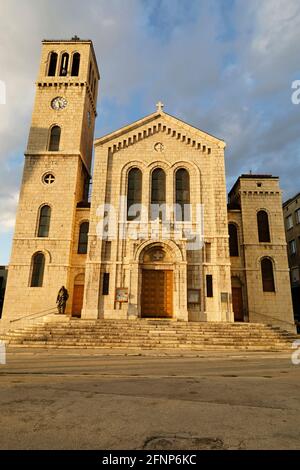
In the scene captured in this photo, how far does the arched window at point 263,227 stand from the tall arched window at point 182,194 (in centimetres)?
677

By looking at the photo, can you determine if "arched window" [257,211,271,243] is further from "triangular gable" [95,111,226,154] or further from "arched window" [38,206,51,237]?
"arched window" [38,206,51,237]

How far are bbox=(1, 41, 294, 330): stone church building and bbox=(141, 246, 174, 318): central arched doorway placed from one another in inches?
2.8

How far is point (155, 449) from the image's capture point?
358 cm

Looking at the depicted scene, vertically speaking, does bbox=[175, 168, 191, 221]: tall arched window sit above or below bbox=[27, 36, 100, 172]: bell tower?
below

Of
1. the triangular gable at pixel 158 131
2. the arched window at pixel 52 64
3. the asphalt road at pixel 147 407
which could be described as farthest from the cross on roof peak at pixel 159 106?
the asphalt road at pixel 147 407

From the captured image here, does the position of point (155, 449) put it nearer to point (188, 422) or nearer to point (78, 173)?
point (188, 422)

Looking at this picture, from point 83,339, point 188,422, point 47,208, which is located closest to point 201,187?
point 47,208

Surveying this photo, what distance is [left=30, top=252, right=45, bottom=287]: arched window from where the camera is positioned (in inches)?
875

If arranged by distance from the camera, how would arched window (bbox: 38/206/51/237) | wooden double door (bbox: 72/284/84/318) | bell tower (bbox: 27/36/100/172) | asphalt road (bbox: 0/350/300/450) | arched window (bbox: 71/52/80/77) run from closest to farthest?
asphalt road (bbox: 0/350/300/450), wooden double door (bbox: 72/284/84/318), arched window (bbox: 38/206/51/237), bell tower (bbox: 27/36/100/172), arched window (bbox: 71/52/80/77)

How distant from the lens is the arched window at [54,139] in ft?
84.2

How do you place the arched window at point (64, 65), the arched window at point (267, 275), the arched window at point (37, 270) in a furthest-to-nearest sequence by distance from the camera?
1. the arched window at point (64, 65)
2. the arched window at point (267, 275)
3. the arched window at point (37, 270)

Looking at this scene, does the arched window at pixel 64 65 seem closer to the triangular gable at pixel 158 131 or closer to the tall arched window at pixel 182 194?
the triangular gable at pixel 158 131

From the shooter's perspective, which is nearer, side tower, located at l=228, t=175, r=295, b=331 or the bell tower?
side tower, located at l=228, t=175, r=295, b=331

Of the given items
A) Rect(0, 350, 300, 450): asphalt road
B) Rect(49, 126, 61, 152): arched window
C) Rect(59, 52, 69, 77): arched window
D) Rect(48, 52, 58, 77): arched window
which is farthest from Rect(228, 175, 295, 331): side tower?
Rect(48, 52, 58, 77): arched window
